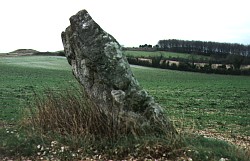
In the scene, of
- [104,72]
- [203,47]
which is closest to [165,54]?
[203,47]

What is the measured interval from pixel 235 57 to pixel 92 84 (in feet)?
299

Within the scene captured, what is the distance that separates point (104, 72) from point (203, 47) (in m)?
102

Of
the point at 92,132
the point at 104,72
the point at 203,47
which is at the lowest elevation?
the point at 92,132

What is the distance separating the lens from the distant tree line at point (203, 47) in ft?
352

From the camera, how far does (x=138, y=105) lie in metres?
8.98

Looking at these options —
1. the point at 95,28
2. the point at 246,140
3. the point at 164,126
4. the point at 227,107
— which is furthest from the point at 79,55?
the point at 227,107

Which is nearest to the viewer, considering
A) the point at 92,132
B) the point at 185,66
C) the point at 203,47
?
the point at 92,132

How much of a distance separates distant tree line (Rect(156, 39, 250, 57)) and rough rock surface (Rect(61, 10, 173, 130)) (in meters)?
98.3

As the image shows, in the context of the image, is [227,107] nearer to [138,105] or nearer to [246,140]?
[246,140]

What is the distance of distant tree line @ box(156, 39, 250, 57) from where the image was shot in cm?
10719

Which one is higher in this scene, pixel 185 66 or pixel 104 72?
pixel 104 72

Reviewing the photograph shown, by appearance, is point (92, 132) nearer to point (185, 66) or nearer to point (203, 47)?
point (185, 66)

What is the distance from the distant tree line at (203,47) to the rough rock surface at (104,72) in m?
98.3

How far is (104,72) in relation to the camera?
9.23 metres
